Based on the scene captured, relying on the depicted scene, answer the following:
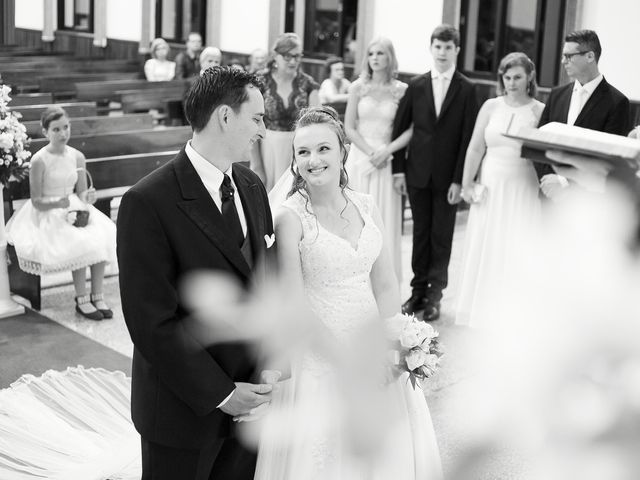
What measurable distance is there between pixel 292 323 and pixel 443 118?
5155mm

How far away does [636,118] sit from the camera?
8750 millimetres

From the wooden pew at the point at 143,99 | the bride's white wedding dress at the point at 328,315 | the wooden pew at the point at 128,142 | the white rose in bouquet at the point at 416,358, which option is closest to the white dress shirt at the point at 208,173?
the bride's white wedding dress at the point at 328,315

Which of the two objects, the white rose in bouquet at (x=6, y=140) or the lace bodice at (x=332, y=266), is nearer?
the lace bodice at (x=332, y=266)

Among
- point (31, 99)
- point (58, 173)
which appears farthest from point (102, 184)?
point (31, 99)

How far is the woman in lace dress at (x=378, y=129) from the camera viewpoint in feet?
18.6

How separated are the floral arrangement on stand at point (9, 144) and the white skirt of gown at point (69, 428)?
62.7 inches

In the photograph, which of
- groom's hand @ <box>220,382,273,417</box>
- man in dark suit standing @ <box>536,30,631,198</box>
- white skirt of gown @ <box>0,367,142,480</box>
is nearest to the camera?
groom's hand @ <box>220,382,273,417</box>

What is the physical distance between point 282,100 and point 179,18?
10.3m

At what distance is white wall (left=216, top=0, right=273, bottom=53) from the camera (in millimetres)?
13953

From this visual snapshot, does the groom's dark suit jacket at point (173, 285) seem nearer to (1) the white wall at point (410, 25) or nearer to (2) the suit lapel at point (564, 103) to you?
(2) the suit lapel at point (564, 103)

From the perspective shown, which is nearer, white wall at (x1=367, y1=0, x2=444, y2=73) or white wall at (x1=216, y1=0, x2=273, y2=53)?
white wall at (x1=367, y1=0, x2=444, y2=73)

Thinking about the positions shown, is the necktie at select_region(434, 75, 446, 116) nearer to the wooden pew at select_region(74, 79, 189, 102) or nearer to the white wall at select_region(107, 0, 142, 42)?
the wooden pew at select_region(74, 79, 189, 102)

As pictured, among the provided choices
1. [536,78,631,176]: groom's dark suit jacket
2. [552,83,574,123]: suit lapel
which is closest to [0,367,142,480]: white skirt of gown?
[536,78,631,176]: groom's dark suit jacket

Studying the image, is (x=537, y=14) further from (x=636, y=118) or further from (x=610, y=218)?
(x=610, y=218)
